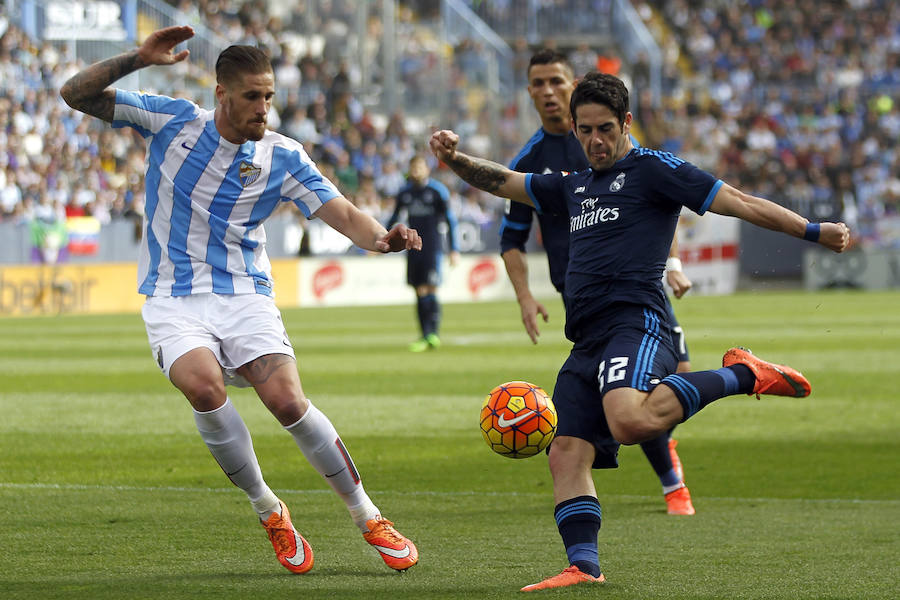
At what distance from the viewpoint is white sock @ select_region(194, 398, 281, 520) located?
5.39 meters

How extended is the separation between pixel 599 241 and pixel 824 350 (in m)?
12.2

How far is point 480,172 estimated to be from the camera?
5.77m

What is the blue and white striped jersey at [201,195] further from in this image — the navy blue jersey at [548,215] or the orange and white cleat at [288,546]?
the navy blue jersey at [548,215]

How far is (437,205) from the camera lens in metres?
17.5

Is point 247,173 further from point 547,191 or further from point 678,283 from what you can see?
point 678,283

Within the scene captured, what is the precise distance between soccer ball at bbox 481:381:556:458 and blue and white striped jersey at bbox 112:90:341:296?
1086 millimetres

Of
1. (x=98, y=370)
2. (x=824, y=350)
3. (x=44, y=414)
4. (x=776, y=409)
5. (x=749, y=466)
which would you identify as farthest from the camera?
(x=824, y=350)

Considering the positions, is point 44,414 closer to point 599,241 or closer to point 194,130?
point 194,130

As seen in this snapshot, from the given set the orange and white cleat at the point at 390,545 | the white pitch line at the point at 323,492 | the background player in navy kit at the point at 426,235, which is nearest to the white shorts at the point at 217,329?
the orange and white cleat at the point at 390,545

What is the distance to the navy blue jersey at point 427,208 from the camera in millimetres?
17453

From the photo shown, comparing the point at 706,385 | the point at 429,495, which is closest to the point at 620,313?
the point at 706,385

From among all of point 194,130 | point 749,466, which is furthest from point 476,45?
point 194,130

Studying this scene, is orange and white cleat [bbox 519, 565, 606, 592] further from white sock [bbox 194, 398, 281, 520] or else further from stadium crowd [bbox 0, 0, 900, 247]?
stadium crowd [bbox 0, 0, 900, 247]

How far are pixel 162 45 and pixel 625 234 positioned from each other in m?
2.03
